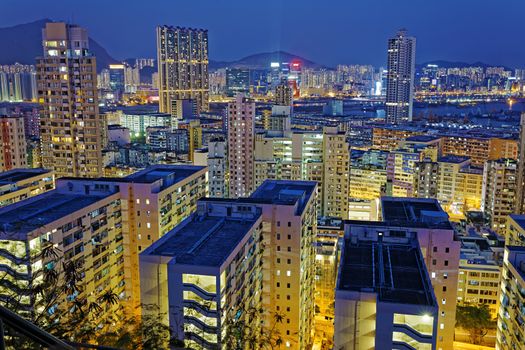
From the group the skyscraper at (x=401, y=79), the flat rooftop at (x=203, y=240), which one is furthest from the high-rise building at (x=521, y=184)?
the skyscraper at (x=401, y=79)

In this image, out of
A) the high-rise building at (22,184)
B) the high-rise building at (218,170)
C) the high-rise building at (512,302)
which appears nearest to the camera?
the high-rise building at (512,302)

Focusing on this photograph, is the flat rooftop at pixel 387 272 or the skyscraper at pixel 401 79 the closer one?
the flat rooftop at pixel 387 272

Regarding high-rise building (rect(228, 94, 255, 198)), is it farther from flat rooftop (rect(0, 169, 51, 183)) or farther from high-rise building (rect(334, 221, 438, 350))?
high-rise building (rect(334, 221, 438, 350))

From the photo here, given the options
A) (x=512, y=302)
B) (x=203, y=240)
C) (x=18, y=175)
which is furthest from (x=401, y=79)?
(x=203, y=240)

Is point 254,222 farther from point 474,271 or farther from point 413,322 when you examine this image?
point 474,271

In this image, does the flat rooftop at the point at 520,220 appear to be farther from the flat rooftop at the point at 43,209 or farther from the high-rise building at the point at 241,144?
the high-rise building at the point at 241,144
